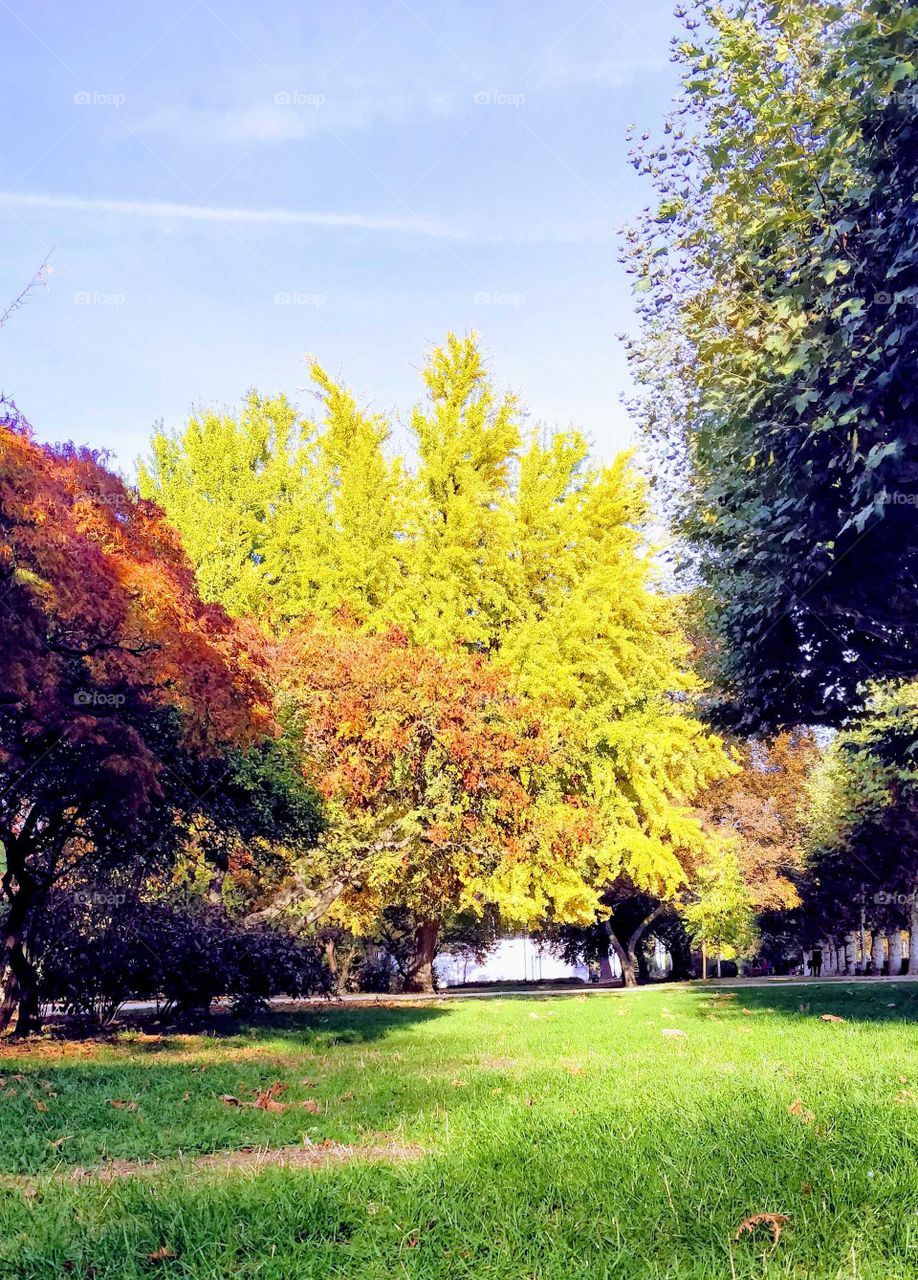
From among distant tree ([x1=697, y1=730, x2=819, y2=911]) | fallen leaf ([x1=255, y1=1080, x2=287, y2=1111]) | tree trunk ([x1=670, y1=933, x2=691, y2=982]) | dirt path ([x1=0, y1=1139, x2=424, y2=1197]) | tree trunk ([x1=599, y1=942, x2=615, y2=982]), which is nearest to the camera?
dirt path ([x1=0, y1=1139, x2=424, y2=1197])

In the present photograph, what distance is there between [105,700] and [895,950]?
38037 millimetres

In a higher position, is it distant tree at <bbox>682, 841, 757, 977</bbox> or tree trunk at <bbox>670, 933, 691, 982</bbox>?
distant tree at <bbox>682, 841, 757, 977</bbox>

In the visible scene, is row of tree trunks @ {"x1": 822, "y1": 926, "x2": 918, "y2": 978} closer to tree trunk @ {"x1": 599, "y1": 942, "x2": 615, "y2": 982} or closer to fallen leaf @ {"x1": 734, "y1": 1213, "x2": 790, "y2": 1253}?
tree trunk @ {"x1": 599, "y1": 942, "x2": 615, "y2": 982}

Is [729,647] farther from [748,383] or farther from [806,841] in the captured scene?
[806,841]

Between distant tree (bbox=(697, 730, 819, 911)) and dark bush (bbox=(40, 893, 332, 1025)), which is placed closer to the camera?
dark bush (bbox=(40, 893, 332, 1025))

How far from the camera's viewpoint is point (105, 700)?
37.1ft

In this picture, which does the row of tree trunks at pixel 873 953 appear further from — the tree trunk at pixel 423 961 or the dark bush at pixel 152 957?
the dark bush at pixel 152 957

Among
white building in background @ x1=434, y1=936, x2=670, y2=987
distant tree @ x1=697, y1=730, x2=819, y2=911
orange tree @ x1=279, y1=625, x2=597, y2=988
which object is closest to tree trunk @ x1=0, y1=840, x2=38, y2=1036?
orange tree @ x1=279, y1=625, x2=597, y2=988

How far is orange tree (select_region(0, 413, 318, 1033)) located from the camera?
10.2 meters

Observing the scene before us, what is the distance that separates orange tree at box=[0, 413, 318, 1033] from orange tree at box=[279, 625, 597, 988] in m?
3.80

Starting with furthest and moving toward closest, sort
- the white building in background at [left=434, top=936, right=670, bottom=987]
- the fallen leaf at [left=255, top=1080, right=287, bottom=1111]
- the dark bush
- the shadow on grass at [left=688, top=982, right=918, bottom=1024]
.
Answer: the white building in background at [left=434, top=936, right=670, bottom=987] → the dark bush → the shadow on grass at [left=688, top=982, right=918, bottom=1024] → the fallen leaf at [left=255, top=1080, right=287, bottom=1111]

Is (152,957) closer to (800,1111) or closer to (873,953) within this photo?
(800,1111)

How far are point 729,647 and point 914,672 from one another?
251 centimetres

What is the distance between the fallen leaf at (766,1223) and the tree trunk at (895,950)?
3707cm
